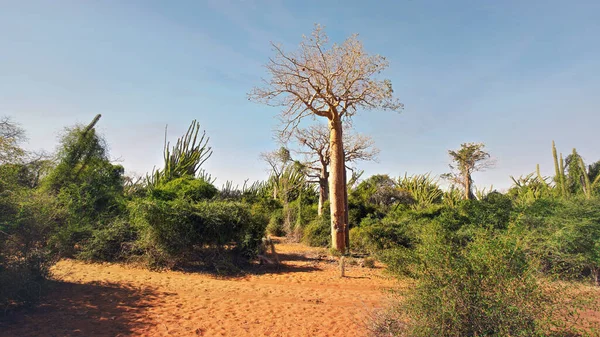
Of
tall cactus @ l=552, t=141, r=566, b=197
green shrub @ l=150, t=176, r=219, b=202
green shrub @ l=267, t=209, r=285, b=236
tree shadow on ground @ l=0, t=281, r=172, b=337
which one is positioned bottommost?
tree shadow on ground @ l=0, t=281, r=172, b=337

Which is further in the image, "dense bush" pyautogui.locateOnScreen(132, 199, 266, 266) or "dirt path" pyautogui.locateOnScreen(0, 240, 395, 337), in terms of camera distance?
"dense bush" pyautogui.locateOnScreen(132, 199, 266, 266)

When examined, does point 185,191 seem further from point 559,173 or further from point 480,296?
point 559,173

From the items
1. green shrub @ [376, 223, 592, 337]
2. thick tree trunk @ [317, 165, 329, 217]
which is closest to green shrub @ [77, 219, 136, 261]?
green shrub @ [376, 223, 592, 337]

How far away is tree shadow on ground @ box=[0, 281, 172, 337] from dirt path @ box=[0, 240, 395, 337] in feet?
0.05

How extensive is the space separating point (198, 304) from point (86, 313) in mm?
1971

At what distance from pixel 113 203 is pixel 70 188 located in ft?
4.76

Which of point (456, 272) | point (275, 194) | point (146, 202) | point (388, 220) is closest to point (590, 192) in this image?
point (388, 220)

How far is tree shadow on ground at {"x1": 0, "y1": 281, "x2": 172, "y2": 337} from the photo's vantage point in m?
5.44

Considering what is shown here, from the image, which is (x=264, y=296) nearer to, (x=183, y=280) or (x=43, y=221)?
(x=183, y=280)

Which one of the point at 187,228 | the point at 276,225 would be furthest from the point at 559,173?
the point at 187,228

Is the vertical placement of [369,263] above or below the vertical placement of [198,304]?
above

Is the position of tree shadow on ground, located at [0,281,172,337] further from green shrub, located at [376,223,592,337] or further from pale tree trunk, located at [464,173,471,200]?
pale tree trunk, located at [464,173,471,200]

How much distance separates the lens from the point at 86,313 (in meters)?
6.22

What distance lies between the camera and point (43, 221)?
6.64 meters
